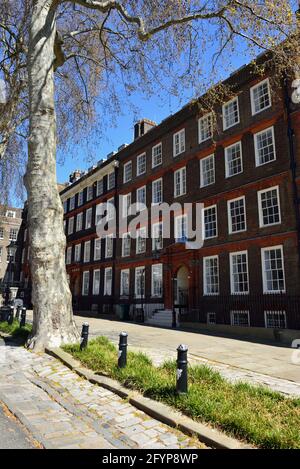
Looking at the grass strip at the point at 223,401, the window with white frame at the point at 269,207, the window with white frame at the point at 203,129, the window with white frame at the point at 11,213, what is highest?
the window with white frame at the point at 11,213

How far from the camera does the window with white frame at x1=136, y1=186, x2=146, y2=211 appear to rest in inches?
1054

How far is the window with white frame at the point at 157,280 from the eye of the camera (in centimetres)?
2361

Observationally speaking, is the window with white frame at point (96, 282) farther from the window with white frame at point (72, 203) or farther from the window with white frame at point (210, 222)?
the window with white frame at point (210, 222)

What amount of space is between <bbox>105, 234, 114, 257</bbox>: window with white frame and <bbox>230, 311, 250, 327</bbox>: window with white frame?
14573mm

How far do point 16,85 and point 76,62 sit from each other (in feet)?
10.2

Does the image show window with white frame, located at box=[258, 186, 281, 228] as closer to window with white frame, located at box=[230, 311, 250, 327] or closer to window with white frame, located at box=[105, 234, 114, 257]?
window with white frame, located at box=[230, 311, 250, 327]

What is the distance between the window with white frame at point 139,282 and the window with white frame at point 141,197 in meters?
4.57

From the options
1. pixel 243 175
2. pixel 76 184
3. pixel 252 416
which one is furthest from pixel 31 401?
pixel 76 184

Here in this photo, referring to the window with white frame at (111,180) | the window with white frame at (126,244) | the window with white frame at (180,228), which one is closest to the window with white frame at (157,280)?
the window with white frame at (180,228)

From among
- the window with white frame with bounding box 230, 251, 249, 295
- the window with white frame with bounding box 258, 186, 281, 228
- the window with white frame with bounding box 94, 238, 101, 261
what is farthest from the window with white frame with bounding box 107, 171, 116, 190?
the window with white frame with bounding box 258, 186, 281, 228

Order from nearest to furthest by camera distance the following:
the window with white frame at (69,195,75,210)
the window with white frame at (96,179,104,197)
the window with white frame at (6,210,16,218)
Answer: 1. the window with white frame at (96,179,104,197)
2. the window with white frame at (69,195,75,210)
3. the window with white frame at (6,210,16,218)

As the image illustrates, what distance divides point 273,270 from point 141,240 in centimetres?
1167

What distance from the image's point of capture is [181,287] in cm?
2314

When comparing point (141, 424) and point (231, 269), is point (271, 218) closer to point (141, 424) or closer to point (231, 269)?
point (231, 269)
